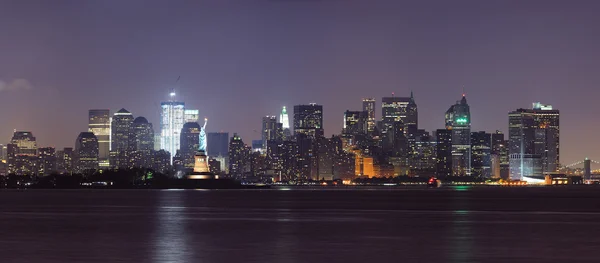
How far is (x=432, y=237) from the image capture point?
4988cm

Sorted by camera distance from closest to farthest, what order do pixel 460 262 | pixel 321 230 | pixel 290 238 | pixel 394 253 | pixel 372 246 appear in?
pixel 460 262, pixel 394 253, pixel 372 246, pixel 290 238, pixel 321 230

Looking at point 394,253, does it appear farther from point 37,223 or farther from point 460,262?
point 37,223

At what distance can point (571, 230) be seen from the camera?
56.9 meters

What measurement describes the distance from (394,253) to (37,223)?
31.9 m

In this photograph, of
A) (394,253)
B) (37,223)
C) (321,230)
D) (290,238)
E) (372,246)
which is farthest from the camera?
(37,223)

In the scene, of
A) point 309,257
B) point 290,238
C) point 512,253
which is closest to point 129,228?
point 290,238

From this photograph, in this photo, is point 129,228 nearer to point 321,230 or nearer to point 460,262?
point 321,230

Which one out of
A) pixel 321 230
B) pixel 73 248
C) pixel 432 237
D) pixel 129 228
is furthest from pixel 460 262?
pixel 129 228

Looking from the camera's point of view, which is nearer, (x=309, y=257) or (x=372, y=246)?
(x=309, y=257)

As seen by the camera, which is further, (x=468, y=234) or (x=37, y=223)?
(x=37, y=223)

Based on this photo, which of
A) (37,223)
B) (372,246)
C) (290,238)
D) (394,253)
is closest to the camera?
(394,253)

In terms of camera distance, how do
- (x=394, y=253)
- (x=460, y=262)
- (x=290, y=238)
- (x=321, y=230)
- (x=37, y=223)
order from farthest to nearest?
(x=37, y=223) → (x=321, y=230) → (x=290, y=238) → (x=394, y=253) → (x=460, y=262)

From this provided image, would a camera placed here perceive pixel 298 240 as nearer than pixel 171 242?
No

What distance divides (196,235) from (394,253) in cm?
1505
